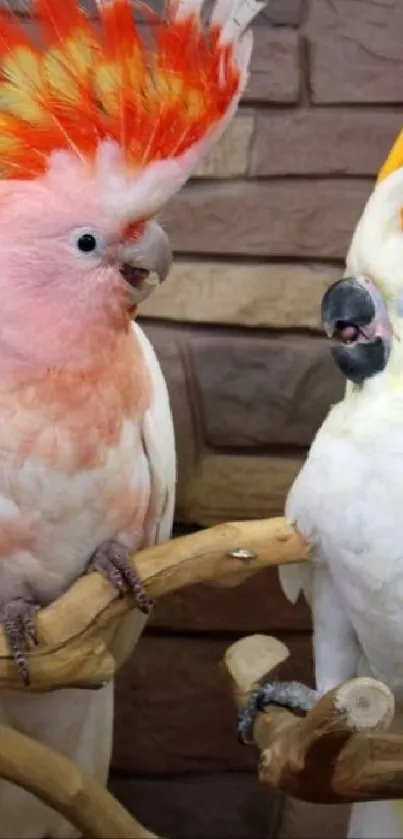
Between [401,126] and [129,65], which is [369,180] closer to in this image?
[401,126]

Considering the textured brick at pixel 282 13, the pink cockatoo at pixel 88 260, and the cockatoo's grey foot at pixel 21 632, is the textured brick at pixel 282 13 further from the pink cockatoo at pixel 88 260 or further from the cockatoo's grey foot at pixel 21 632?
the cockatoo's grey foot at pixel 21 632

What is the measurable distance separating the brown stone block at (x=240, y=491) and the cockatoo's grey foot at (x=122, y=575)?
362 millimetres

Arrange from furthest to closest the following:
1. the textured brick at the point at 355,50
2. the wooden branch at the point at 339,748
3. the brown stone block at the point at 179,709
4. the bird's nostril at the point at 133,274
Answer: the brown stone block at the point at 179,709 → the textured brick at the point at 355,50 → the bird's nostril at the point at 133,274 → the wooden branch at the point at 339,748

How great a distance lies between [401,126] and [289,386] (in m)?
0.35

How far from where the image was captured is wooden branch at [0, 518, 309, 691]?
812 mm

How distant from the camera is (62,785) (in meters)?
0.96

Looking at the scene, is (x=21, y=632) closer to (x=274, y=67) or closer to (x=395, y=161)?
(x=395, y=161)

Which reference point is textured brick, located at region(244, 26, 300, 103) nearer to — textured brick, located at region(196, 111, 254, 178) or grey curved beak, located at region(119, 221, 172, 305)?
textured brick, located at region(196, 111, 254, 178)

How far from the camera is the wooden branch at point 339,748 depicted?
28.2 inches

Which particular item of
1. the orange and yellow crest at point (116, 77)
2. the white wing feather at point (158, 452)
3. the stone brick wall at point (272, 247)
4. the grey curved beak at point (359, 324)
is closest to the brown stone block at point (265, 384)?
the stone brick wall at point (272, 247)

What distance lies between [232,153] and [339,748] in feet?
2.38

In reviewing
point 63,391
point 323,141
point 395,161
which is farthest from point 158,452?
point 323,141

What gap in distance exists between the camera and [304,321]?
46.7 inches

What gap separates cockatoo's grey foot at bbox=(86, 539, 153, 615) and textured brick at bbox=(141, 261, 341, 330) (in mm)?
424
